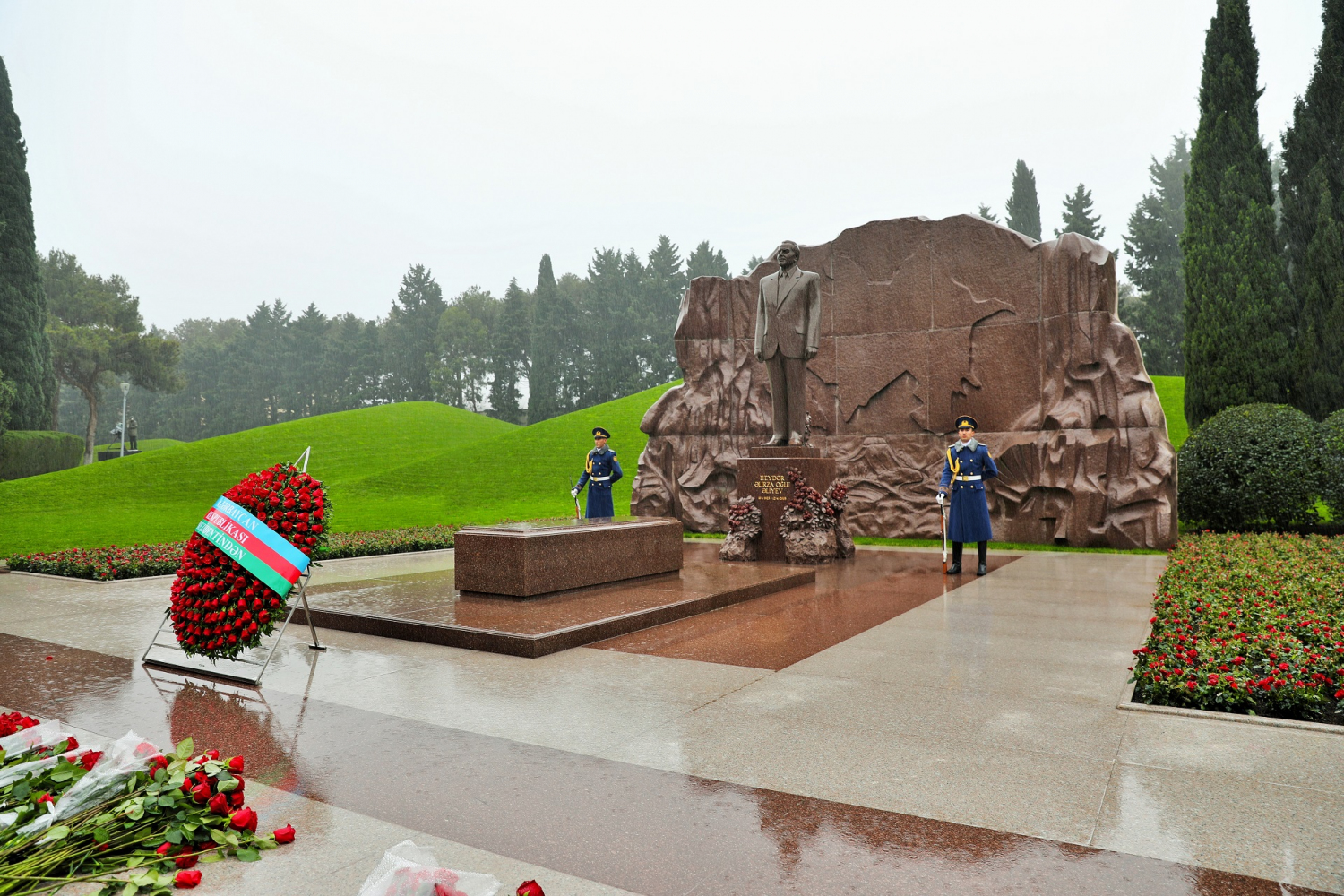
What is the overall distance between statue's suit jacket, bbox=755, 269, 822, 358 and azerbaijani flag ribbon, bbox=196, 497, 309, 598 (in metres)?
6.50

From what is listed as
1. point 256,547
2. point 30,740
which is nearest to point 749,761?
point 30,740

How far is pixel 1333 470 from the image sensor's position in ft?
41.5

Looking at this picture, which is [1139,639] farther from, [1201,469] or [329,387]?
[329,387]

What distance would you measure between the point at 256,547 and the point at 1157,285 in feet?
140

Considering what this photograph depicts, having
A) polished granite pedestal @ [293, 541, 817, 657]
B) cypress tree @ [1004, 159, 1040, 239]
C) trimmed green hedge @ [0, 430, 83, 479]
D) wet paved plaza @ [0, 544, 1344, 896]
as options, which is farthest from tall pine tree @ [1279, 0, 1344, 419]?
trimmed green hedge @ [0, 430, 83, 479]

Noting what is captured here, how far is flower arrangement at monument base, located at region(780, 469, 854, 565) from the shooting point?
32.8 ft

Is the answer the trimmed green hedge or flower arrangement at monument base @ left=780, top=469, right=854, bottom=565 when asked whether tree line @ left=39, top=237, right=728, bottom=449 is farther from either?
flower arrangement at monument base @ left=780, top=469, right=854, bottom=565

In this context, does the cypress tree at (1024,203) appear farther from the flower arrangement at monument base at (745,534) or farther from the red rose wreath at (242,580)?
the red rose wreath at (242,580)

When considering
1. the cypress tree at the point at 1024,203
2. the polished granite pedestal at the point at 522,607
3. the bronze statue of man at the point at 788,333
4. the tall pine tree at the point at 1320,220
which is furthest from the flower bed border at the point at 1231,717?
the cypress tree at the point at 1024,203

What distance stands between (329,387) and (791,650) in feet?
205

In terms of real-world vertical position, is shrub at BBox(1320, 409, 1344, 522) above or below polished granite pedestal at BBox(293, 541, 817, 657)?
above

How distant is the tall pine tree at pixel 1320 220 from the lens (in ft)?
56.6

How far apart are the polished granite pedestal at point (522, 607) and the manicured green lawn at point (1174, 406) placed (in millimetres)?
17410

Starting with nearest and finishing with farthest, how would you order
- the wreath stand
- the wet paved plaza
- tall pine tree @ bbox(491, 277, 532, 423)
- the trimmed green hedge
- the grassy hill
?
the wet paved plaza
the wreath stand
the grassy hill
the trimmed green hedge
tall pine tree @ bbox(491, 277, 532, 423)
